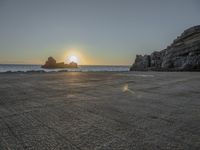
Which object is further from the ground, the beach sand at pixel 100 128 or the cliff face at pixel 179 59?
the cliff face at pixel 179 59

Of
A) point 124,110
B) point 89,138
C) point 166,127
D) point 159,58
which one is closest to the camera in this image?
point 89,138

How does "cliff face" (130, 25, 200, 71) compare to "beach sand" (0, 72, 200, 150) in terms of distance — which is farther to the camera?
"cliff face" (130, 25, 200, 71)

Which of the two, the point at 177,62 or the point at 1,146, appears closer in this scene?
the point at 1,146

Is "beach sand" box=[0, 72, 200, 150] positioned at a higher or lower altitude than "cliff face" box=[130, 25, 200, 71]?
lower

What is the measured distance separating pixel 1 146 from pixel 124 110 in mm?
1728

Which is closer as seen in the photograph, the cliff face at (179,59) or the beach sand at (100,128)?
the beach sand at (100,128)

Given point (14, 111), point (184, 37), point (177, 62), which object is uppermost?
point (184, 37)

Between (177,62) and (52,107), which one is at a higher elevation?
(177,62)

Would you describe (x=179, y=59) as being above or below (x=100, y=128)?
above

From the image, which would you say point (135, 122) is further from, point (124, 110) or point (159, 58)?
point (159, 58)

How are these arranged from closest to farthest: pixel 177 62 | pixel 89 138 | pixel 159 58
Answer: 1. pixel 89 138
2. pixel 177 62
3. pixel 159 58

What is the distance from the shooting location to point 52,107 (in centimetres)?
264

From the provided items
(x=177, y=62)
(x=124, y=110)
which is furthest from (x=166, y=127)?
(x=177, y=62)

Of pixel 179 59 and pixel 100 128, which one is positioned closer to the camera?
pixel 100 128
